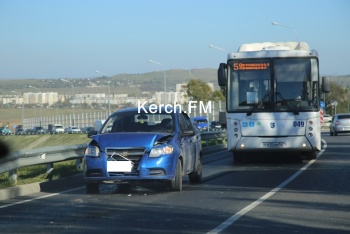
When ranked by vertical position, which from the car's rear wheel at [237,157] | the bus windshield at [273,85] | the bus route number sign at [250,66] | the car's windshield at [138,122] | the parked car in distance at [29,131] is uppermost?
the bus route number sign at [250,66]

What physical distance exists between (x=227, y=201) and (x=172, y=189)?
1.94 meters

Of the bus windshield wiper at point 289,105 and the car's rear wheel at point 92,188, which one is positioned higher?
the bus windshield wiper at point 289,105

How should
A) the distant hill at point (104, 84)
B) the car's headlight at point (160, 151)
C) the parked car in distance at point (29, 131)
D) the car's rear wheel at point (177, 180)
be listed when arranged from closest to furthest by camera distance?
1. the car's headlight at point (160, 151)
2. the car's rear wheel at point (177, 180)
3. the parked car in distance at point (29, 131)
4. the distant hill at point (104, 84)

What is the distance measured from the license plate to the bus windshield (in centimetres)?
858

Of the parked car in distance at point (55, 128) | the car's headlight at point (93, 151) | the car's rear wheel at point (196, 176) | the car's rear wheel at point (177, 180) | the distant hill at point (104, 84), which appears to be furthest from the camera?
the parked car in distance at point (55, 128)

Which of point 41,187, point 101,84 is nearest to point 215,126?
point 101,84

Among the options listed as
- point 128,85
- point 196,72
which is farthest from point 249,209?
point 196,72

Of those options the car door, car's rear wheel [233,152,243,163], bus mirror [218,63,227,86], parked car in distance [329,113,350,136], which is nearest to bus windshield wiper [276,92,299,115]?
bus mirror [218,63,227,86]

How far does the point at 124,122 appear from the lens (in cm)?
1526

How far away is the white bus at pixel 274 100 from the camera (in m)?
21.6

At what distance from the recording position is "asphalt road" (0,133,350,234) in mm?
9914

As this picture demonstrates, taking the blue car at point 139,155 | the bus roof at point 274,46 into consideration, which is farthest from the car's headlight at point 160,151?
the bus roof at point 274,46

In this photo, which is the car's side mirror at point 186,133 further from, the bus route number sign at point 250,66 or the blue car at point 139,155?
the bus route number sign at point 250,66

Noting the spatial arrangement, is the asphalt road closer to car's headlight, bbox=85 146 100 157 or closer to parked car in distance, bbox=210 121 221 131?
car's headlight, bbox=85 146 100 157
